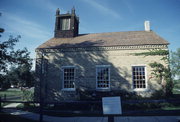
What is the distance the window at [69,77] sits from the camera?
13.7 m

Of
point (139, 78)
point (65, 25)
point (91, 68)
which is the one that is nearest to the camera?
point (139, 78)

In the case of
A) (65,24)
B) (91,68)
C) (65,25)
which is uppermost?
(65,24)

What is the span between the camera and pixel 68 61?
14086 millimetres

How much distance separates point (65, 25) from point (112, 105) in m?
16.7

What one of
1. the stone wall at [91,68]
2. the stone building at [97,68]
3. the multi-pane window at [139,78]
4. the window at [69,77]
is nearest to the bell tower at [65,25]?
the stone building at [97,68]

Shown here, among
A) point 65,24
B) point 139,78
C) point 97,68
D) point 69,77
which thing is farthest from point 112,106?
point 65,24

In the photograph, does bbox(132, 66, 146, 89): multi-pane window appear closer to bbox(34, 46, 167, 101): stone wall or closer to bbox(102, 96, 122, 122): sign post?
bbox(34, 46, 167, 101): stone wall

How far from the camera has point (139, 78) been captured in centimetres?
1266

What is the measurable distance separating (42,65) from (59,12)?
990cm

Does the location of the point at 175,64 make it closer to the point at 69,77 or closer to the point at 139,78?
the point at 139,78

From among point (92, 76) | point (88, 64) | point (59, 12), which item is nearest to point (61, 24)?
point (59, 12)

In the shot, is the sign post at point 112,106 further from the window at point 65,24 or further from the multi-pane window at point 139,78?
the window at point 65,24

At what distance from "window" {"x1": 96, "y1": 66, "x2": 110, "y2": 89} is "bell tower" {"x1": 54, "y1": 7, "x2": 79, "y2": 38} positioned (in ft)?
26.0

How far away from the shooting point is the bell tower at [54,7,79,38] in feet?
59.5
